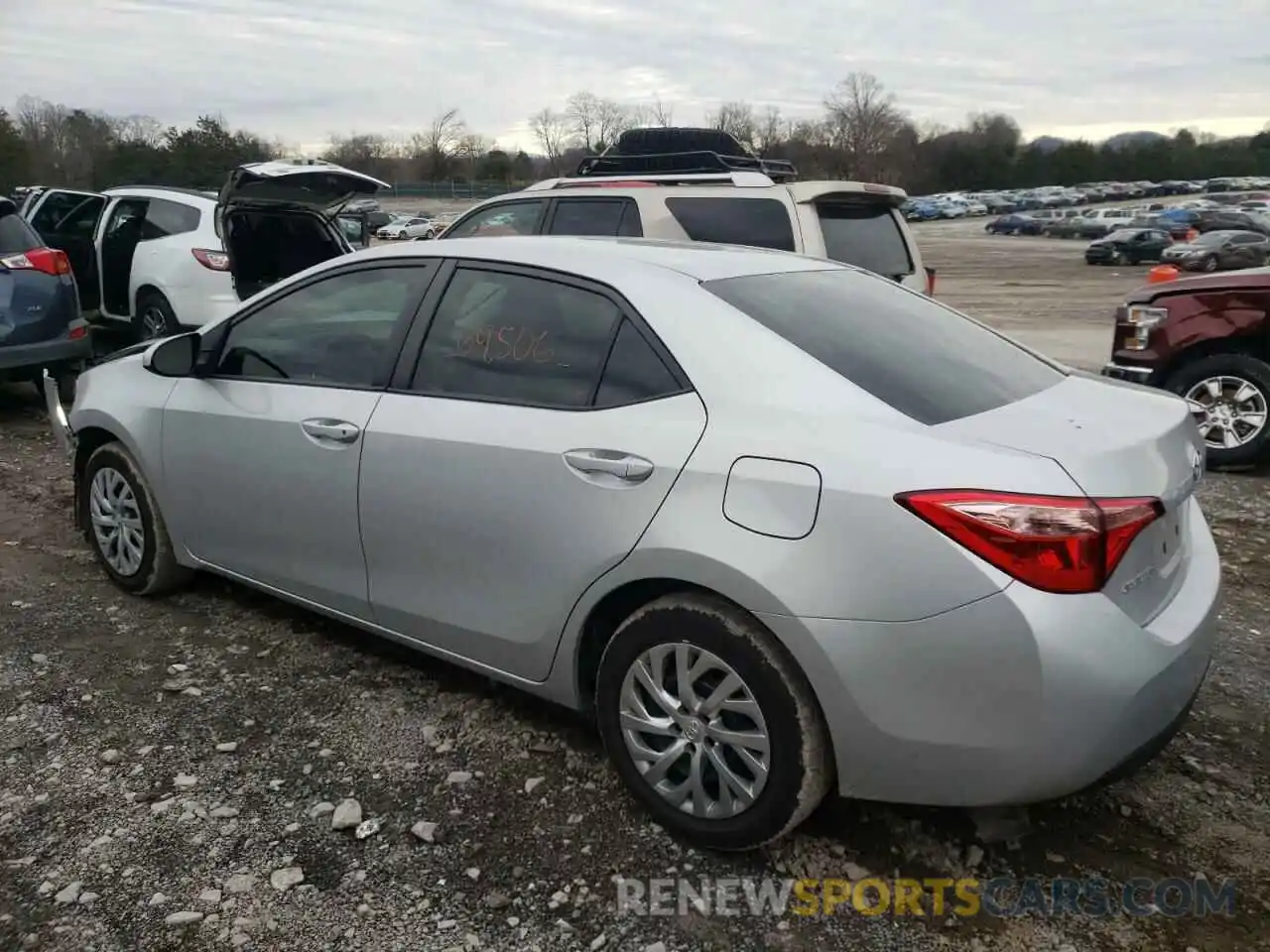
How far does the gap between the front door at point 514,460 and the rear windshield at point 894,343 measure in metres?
0.39

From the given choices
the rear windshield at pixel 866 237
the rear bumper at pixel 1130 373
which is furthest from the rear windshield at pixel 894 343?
the rear bumper at pixel 1130 373

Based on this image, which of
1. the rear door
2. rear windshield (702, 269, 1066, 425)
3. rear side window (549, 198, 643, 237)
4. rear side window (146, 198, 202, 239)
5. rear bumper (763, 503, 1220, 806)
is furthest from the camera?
the rear door

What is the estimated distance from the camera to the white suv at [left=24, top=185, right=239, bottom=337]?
9227 mm

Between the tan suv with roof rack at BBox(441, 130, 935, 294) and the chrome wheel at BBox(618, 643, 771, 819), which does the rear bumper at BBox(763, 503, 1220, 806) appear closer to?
the chrome wheel at BBox(618, 643, 771, 819)

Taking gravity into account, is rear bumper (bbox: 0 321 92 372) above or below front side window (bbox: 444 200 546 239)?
below

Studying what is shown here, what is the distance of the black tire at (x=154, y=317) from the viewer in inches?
371

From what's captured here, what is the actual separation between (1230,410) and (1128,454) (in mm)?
4999

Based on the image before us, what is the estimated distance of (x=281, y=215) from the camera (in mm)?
8711

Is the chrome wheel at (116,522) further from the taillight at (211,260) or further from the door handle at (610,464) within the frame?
the taillight at (211,260)

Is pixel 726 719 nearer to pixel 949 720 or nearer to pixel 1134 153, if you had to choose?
pixel 949 720

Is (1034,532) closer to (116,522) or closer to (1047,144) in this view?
(116,522)

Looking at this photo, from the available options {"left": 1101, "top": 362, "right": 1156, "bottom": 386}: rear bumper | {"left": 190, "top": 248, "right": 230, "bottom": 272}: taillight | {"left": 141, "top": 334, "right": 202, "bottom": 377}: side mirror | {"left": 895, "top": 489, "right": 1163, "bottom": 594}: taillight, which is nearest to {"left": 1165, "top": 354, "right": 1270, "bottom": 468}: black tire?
{"left": 1101, "top": 362, "right": 1156, "bottom": 386}: rear bumper

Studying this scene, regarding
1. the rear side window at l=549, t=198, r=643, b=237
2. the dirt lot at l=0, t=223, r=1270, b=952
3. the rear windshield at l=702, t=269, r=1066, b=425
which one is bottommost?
the dirt lot at l=0, t=223, r=1270, b=952

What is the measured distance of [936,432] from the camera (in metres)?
2.53
